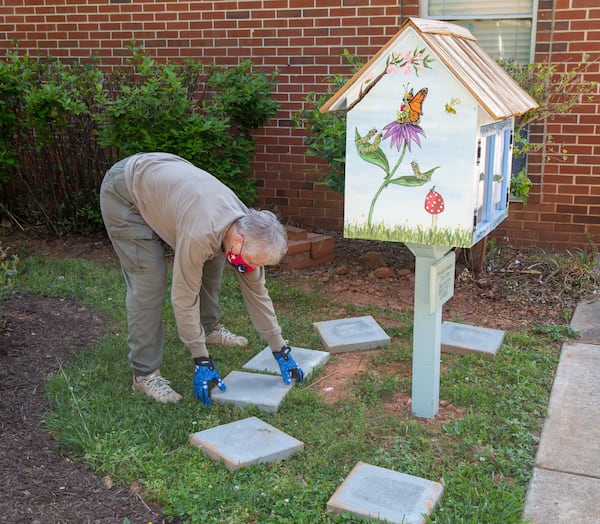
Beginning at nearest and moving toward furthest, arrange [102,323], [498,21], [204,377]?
[204,377]
[102,323]
[498,21]

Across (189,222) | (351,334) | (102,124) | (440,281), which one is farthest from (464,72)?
(102,124)

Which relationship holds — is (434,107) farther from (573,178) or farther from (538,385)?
(573,178)

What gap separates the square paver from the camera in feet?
12.4

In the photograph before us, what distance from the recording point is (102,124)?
6965 millimetres

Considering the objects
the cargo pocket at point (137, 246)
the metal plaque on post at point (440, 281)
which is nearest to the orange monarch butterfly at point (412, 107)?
the metal plaque on post at point (440, 281)

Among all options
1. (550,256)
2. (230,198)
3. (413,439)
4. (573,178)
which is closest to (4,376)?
(230,198)

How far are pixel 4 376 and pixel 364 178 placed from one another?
242 centimetres

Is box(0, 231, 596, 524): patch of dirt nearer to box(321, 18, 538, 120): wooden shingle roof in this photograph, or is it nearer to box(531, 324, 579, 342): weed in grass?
box(531, 324, 579, 342): weed in grass

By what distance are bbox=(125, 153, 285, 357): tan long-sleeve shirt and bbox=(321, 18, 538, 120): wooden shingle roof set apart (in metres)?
0.70

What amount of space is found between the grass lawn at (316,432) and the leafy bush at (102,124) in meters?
2.19

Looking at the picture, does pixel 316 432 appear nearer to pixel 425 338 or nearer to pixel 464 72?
pixel 425 338

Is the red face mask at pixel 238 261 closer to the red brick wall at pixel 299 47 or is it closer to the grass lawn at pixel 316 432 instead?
the grass lawn at pixel 316 432

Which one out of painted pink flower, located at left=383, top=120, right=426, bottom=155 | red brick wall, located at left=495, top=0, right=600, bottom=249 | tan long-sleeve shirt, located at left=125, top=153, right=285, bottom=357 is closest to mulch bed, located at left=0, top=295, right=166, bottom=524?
tan long-sleeve shirt, located at left=125, top=153, right=285, bottom=357

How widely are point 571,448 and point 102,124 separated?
530cm
